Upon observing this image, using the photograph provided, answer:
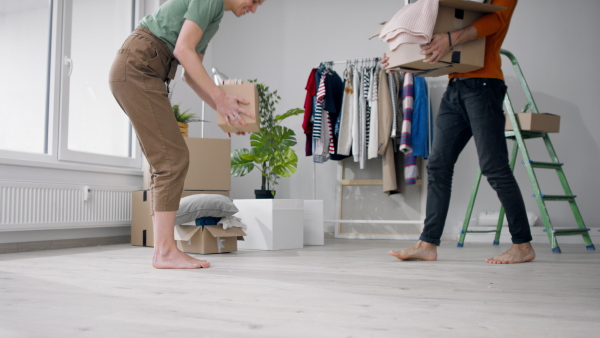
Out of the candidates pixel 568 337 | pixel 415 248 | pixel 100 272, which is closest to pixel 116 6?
pixel 100 272

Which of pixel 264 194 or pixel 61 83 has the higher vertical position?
pixel 61 83

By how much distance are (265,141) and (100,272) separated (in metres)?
2.07

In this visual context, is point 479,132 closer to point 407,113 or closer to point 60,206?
point 407,113

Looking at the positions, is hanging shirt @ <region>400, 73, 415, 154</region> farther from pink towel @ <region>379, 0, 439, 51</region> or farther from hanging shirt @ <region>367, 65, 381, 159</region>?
pink towel @ <region>379, 0, 439, 51</region>

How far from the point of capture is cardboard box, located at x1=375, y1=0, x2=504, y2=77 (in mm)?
2252

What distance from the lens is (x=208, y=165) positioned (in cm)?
371

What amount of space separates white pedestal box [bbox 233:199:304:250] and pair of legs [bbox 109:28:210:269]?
4.01 ft

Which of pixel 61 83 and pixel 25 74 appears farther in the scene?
pixel 61 83

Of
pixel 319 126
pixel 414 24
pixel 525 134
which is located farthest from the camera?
pixel 319 126

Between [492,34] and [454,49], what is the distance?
0.24 meters

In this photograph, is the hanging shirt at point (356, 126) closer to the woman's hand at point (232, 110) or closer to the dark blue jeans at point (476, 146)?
the dark blue jeans at point (476, 146)

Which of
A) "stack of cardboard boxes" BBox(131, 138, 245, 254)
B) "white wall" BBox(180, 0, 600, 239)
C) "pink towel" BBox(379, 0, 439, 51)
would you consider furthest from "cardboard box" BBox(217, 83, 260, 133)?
"white wall" BBox(180, 0, 600, 239)

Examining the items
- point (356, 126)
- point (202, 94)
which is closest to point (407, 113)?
point (356, 126)

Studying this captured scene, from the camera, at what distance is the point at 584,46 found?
427 centimetres
